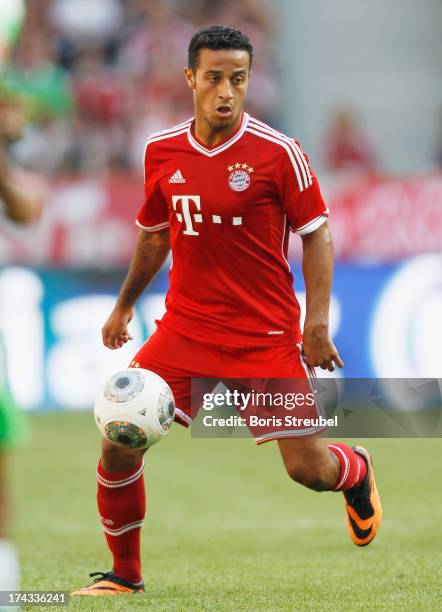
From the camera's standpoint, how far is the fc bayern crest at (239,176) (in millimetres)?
5480

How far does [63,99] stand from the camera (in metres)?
14.5

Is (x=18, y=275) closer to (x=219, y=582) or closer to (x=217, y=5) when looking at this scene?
(x=217, y=5)

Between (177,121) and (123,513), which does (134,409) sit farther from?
(177,121)

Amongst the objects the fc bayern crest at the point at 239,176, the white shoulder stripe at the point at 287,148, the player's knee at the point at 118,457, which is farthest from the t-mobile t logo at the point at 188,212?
the player's knee at the point at 118,457

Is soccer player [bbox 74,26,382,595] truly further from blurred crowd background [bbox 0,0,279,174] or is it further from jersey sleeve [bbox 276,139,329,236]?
blurred crowd background [bbox 0,0,279,174]

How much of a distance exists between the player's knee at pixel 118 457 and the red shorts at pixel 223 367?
260 mm

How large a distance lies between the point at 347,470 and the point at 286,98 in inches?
465

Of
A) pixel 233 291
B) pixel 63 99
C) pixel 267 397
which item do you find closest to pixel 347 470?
pixel 267 397

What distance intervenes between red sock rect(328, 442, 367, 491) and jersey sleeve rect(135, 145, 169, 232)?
1.29 meters

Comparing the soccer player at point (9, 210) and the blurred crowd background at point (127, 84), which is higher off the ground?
the soccer player at point (9, 210)

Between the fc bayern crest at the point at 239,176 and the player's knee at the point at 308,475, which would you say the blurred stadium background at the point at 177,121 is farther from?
the fc bayern crest at the point at 239,176

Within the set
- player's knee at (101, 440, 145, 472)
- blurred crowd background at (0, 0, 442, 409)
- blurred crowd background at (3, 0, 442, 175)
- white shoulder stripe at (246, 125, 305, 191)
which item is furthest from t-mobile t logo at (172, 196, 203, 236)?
blurred crowd background at (3, 0, 442, 175)

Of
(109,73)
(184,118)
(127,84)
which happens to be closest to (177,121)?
(184,118)

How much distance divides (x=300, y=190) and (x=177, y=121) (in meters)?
9.24
